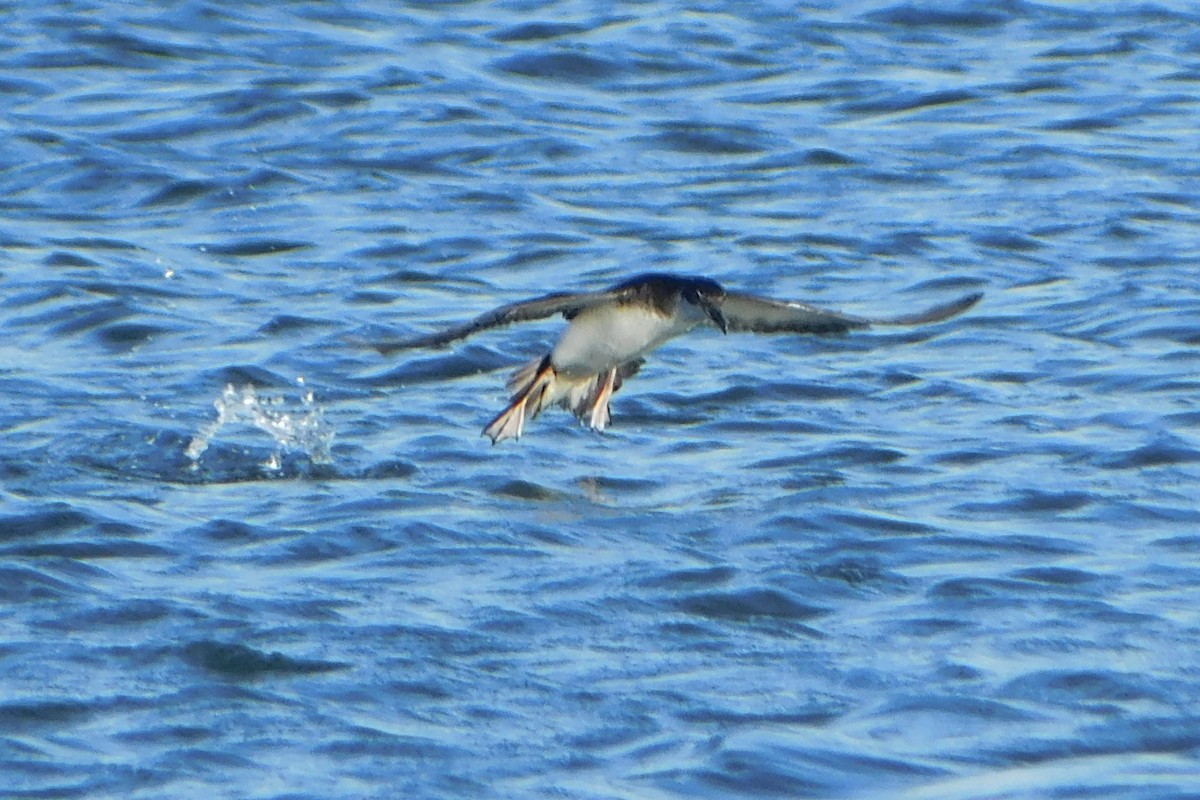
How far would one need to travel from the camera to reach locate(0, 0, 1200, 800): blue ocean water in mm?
6387

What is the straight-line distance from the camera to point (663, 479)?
8.96 m

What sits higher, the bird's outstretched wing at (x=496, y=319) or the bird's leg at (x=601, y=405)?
the bird's outstretched wing at (x=496, y=319)

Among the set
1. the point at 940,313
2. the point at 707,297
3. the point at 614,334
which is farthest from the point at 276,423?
the point at 940,313

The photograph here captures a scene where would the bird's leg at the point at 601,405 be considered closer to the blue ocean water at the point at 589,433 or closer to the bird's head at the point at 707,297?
the blue ocean water at the point at 589,433

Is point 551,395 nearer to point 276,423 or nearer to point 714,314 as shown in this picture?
point 714,314

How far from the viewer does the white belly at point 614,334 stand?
27.8ft

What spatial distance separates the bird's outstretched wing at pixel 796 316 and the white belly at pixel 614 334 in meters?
0.23

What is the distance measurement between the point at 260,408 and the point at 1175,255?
5504mm

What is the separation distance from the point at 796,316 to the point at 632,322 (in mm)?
639

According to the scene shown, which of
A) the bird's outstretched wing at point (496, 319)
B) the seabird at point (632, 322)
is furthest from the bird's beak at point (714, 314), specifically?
the bird's outstretched wing at point (496, 319)

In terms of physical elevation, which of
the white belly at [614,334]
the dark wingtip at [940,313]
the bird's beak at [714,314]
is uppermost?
the dark wingtip at [940,313]

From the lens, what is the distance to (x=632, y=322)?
8.48 metres

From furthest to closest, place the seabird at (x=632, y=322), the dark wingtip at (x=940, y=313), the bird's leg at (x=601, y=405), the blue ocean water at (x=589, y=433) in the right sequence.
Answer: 1. the bird's leg at (x=601, y=405)
2. the seabird at (x=632, y=322)
3. the dark wingtip at (x=940, y=313)
4. the blue ocean water at (x=589, y=433)

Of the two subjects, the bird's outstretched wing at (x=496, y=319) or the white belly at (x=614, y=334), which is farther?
the white belly at (x=614, y=334)
